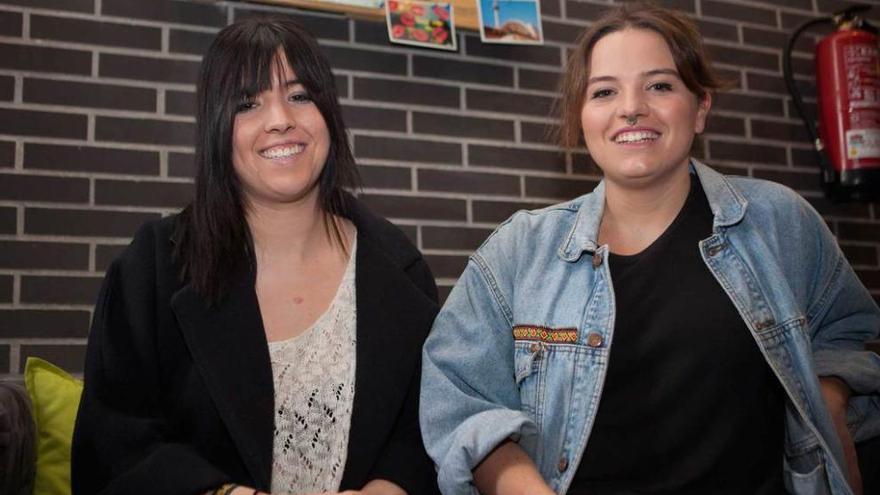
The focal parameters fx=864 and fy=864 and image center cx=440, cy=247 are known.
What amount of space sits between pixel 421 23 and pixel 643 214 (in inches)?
45.8

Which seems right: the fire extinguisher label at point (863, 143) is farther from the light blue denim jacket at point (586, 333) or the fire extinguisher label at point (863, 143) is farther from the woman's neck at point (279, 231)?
the woman's neck at point (279, 231)

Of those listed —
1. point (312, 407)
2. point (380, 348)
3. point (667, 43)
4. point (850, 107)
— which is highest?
point (850, 107)

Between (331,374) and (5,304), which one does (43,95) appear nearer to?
(5,304)

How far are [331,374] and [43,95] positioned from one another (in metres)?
1.15

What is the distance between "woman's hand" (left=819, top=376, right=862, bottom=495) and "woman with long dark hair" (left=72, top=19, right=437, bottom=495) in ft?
2.39

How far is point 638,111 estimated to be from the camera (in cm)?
155

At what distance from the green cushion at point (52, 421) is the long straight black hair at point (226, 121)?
43 centimetres

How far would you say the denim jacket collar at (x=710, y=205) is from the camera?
155 cm

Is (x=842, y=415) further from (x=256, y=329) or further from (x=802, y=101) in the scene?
(x=802, y=101)

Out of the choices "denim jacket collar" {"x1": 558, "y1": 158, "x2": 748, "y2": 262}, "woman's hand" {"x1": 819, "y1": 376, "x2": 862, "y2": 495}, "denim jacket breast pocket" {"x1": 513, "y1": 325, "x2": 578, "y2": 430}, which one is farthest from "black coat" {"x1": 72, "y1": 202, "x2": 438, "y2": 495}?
"woman's hand" {"x1": 819, "y1": 376, "x2": 862, "y2": 495}

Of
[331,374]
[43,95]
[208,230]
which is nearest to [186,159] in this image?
[43,95]

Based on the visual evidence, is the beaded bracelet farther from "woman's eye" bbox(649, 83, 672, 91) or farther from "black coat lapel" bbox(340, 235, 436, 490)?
"woman's eye" bbox(649, 83, 672, 91)

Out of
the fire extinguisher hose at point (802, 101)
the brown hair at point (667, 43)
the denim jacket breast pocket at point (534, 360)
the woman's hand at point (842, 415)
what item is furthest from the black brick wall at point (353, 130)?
the woman's hand at point (842, 415)

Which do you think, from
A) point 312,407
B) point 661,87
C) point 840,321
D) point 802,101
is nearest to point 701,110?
point 661,87
